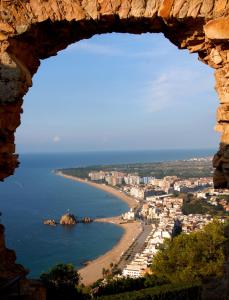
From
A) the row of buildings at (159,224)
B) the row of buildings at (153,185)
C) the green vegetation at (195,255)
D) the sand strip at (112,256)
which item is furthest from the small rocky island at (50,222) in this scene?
the green vegetation at (195,255)

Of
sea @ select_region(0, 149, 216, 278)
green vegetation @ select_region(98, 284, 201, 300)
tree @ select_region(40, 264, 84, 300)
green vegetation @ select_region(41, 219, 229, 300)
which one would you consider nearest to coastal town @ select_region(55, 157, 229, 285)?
green vegetation @ select_region(41, 219, 229, 300)

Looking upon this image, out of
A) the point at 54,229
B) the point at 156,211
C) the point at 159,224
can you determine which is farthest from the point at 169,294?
the point at 156,211

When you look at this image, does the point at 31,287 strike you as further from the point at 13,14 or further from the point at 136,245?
the point at 136,245

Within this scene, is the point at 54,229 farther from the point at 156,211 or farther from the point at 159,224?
the point at 156,211

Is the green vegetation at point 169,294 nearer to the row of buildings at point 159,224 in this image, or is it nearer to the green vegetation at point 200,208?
the row of buildings at point 159,224

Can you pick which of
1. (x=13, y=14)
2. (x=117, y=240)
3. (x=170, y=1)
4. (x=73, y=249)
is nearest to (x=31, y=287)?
(x=13, y=14)

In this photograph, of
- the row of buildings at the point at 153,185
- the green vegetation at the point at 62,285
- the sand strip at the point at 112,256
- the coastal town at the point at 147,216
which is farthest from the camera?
the row of buildings at the point at 153,185

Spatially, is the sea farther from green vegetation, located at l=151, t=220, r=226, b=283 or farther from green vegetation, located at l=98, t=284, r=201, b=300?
green vegetation, located at l=151, t=220, r=226, b=283

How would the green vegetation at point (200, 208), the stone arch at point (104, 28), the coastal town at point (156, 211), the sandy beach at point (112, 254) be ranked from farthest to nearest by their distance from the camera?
1. the green vegetation at point (200, 208)
2. the coastal town at point (156, 211)
3. the sandy beach at point (112, 254)
4. the stone arch at point (104, 28)
